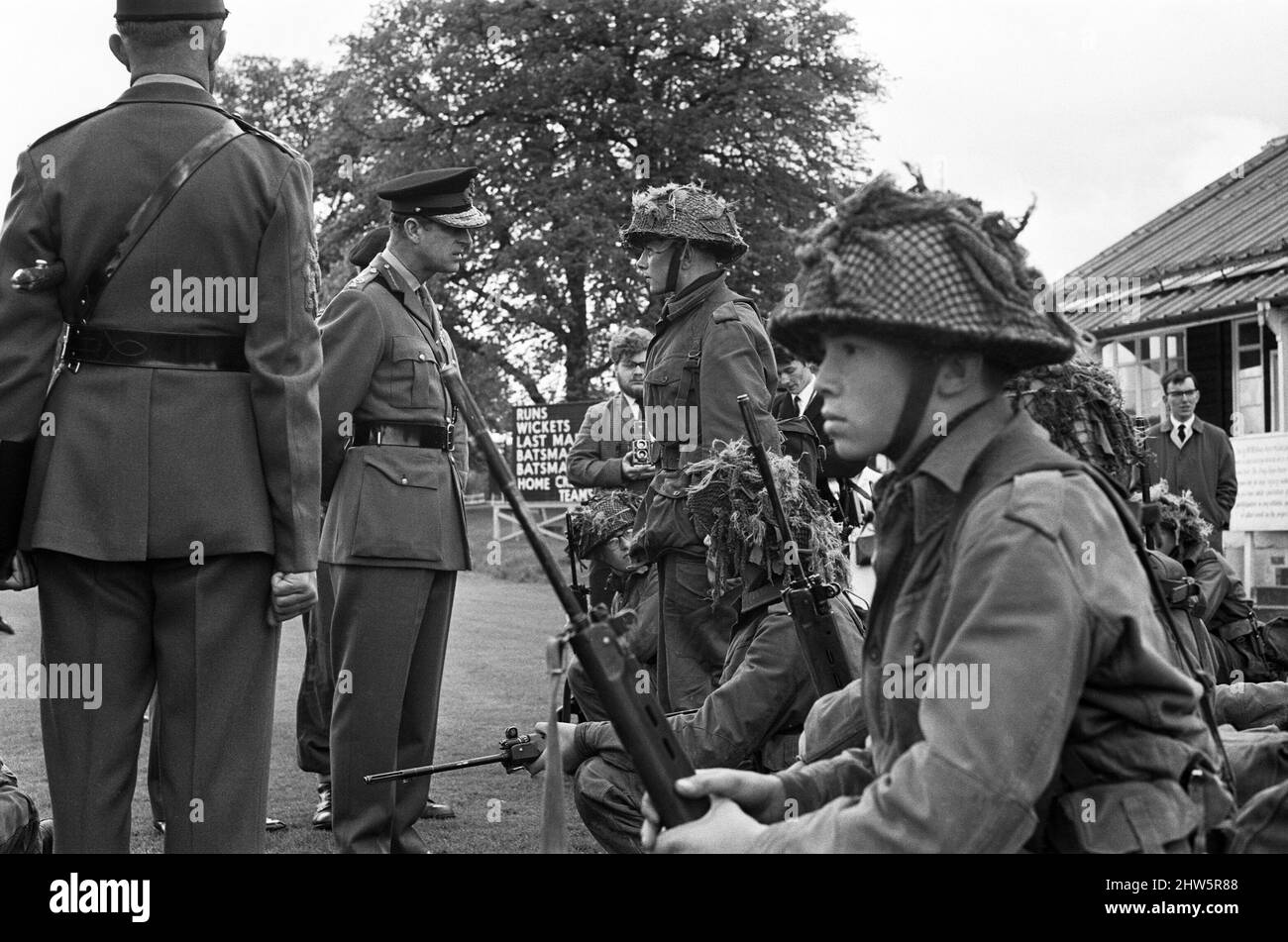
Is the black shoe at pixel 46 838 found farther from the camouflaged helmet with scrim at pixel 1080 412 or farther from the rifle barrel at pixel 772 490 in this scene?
the camouflaged helmet with scrim at pixel 1080 412

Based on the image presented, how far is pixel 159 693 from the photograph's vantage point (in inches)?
166

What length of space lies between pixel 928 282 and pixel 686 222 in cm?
425

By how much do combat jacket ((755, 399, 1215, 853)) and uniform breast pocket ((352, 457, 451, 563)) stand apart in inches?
141

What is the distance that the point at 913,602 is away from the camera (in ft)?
9.07

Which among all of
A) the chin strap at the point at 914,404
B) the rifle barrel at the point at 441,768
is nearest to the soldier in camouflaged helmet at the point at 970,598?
the chin strap at the point at 914,404

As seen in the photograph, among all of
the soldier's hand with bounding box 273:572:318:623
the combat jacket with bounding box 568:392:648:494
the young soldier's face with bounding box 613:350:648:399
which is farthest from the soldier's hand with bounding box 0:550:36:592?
the young soldier's face with bounding box 613:350:648:399

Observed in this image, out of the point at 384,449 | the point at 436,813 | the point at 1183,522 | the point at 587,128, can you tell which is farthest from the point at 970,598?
the point at 587,128

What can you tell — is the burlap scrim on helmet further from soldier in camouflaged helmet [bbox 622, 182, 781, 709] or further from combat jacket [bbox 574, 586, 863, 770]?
soldier in camouflaged helmet [bbox 622, 182, 781, 709]

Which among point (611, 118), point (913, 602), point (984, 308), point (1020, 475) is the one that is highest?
point (611, 118)

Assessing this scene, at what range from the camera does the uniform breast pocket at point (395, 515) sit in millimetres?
6125

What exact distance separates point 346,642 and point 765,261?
30.5 m
